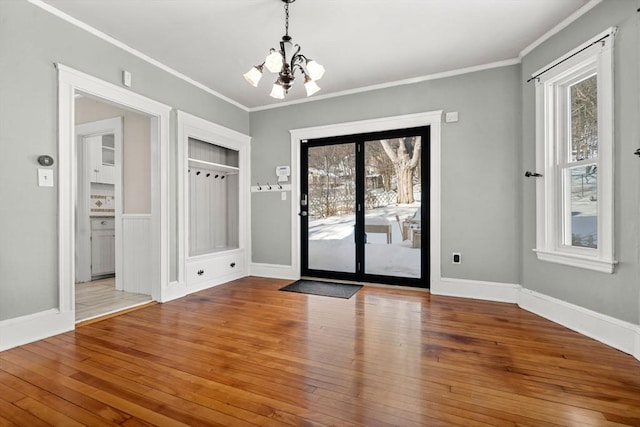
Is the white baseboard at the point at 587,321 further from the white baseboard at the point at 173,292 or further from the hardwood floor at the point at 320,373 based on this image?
the white baseboard at the point at 173,292

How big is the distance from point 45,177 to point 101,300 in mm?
1619

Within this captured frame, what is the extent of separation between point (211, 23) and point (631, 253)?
3729 millimetres

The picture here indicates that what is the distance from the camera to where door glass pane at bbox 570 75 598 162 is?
8.56ft

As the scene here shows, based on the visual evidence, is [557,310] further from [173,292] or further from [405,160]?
[173,292]

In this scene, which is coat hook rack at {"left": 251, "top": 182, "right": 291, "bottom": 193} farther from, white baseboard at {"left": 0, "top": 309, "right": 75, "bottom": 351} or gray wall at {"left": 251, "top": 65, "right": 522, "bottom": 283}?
white baseboard at {"left": 0, "top": 309, "right": 75, "bottom": 351}

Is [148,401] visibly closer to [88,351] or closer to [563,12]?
[88,351]

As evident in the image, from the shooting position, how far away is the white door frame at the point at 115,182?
3914 millimetres

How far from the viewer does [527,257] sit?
10.6ft

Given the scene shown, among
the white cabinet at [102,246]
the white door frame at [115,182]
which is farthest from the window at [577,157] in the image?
the white cabinet at [102,246]

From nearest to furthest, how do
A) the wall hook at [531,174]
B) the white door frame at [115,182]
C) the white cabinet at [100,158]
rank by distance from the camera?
the wall hook at [531,174], the white door frame at [115,182], the white cabinet at [100,158]

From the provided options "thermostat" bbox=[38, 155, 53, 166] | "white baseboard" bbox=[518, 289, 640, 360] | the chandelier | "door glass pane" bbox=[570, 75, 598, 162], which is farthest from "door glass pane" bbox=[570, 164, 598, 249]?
"thermostat" bbox=[38, 155, 53, 166]

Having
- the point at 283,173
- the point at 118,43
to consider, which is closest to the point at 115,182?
the point at 118,43

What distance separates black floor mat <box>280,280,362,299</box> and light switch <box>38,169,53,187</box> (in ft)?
8.38

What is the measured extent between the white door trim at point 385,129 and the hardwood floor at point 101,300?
199 centimetres
